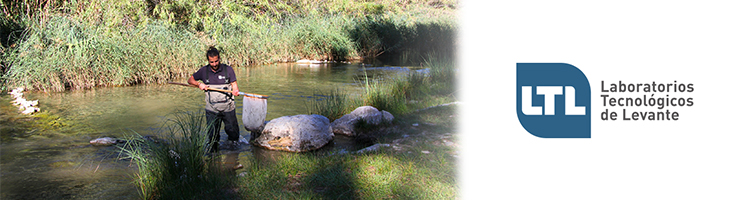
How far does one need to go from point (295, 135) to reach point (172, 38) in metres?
9.92

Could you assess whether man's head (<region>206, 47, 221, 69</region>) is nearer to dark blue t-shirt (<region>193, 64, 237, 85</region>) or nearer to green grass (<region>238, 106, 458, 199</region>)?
dark blue t-shirt (<region>193, 64, 237, 85</region>)

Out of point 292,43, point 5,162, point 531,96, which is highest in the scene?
point 292,43

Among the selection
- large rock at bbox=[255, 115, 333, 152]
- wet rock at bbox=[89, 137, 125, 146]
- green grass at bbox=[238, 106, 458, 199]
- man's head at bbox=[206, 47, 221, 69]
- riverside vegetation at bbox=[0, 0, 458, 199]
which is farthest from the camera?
wet rock at bbox=[89, 137, 125, 146]

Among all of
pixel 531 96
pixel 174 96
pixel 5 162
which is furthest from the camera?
pixel 174 96

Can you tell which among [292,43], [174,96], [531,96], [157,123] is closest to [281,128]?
[157,123]

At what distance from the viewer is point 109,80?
11.7 m

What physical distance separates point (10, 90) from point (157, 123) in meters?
4.89

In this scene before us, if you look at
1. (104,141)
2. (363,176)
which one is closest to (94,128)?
(104,141)

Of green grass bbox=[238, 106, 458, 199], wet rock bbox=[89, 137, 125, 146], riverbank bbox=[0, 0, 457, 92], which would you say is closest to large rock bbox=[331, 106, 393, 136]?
green grass bbox=[238, 106, 458, 199]

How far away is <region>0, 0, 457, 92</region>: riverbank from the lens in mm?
10984

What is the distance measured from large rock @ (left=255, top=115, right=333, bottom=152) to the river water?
0.14 m

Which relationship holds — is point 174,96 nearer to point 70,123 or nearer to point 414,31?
point 70,123

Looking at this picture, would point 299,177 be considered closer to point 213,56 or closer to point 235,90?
point 235,90

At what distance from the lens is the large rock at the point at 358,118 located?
6633mm
